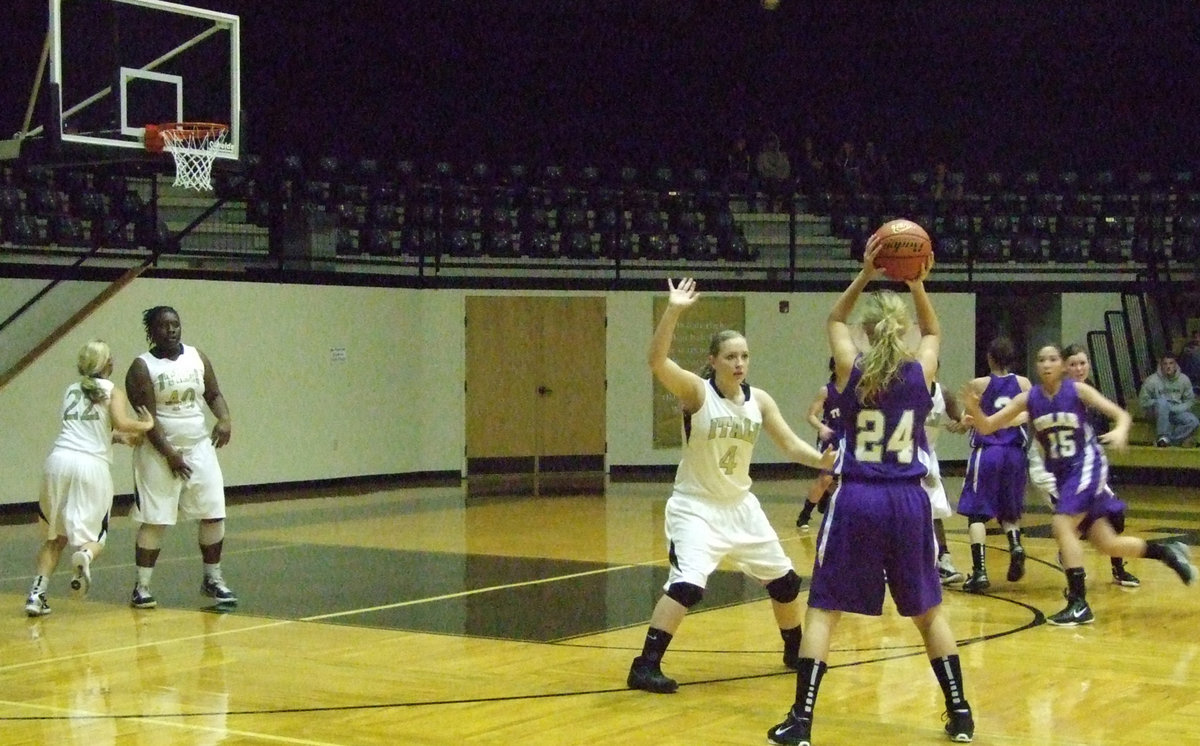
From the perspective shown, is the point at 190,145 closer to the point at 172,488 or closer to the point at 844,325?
the point at 172,488

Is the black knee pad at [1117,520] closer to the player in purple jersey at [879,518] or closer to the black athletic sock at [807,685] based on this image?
the player in purple jersey at [879,518]

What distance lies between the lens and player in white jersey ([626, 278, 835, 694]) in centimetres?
676

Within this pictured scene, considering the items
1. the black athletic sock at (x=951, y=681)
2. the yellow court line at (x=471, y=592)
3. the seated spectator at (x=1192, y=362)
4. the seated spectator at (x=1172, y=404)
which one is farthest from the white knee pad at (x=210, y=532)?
the seated spectator at (x=1192, y=362)

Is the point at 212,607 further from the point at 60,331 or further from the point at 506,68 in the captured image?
the point at 506,68

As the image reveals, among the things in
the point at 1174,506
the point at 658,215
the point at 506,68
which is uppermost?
the point at 506,68

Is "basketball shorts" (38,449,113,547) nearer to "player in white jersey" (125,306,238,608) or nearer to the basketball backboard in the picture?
"player in white jersey" (125,306,238,608)

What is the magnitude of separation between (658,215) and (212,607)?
12.7 meters

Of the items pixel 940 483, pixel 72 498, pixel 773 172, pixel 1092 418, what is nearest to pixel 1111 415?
pixel 1092 418

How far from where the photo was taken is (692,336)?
20.4 m

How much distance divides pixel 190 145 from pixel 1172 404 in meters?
12.6

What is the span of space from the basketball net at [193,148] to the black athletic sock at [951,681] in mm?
7128

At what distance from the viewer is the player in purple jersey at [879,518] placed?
223 inches

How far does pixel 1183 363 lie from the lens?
19922mm

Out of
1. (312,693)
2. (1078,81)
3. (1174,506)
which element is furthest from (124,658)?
(1078,81)
